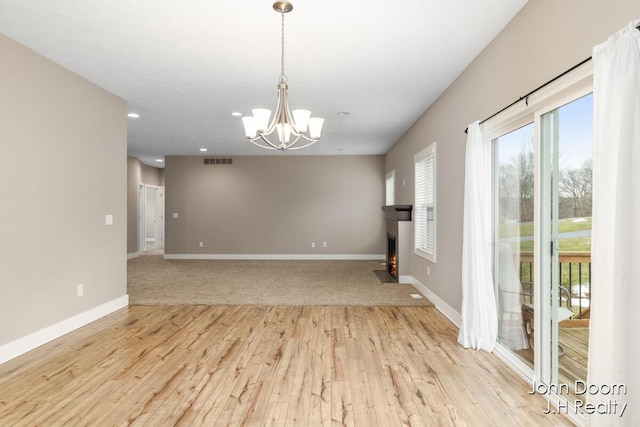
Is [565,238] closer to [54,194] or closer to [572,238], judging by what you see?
[572,238]

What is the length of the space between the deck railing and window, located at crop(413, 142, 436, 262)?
9.20 ft

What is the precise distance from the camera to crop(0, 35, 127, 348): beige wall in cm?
331

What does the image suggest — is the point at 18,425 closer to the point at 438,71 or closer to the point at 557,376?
the point at 557,376

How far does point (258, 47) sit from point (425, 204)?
11.9 feet

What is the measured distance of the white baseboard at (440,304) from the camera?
4252mm

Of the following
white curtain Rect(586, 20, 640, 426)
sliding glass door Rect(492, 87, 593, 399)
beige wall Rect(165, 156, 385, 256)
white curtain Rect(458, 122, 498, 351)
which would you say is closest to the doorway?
beige wall Rect(165, 156, 385, 256)

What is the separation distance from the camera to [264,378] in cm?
287

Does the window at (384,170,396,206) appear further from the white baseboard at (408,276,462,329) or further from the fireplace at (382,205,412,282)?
the white baseboard at (408,276,462,329)

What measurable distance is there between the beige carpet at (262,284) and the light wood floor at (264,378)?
109cm

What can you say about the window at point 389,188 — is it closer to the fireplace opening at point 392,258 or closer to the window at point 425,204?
the fireplace opening at point 392,258

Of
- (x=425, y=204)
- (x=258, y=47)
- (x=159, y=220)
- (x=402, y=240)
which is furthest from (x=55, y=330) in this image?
(x=159, y=220)

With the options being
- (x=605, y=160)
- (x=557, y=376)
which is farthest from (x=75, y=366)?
(x=605, y=160)

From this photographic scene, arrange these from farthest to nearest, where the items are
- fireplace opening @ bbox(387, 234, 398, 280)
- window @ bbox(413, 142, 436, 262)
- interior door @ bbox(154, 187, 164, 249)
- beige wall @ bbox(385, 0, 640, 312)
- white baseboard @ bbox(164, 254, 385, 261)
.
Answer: interior door @ bbox(154, 187, 164, 249)
white baseboard @ bbox(164, 254, 385, 261)
fireplace opening @ bbox(387, 234, 398, 280)
window @ bbox(413, 142, 436, 262)
beige wall @ bbox(385, 0, 640, 312)

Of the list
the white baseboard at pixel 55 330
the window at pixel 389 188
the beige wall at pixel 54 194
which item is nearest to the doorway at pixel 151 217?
the beige wall at pixel 54 194
